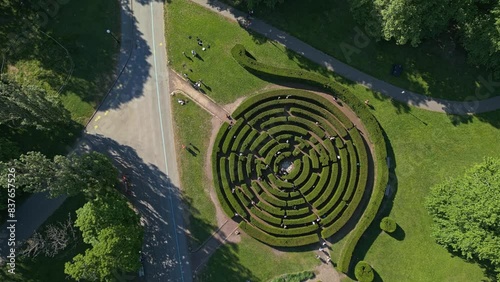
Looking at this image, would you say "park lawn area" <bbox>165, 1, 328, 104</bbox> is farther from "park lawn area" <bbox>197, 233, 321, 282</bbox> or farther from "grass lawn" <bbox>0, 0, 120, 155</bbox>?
"park lawn area" <bbox>197, 233, 321, 282</bbox>

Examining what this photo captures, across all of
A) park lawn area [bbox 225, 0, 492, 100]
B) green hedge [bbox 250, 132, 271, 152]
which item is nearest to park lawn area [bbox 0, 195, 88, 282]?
green hedge [bbox 250, 132, 271, 152]

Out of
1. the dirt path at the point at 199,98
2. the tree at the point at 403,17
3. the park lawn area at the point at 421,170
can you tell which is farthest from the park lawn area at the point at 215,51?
the park lawn area at the point at 421,170

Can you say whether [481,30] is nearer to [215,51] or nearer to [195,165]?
[215,51]

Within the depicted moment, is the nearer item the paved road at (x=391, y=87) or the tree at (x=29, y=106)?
the tree at (x=29, y=106)

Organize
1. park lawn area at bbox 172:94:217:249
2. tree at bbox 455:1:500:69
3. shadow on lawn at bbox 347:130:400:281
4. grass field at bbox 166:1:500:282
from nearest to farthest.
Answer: tree at bbox 455:1:500:69 → grass field at bbox 166:1:500:282 → shadow on lawn at bbox 347:130:400:281 → park lawn area at bbox 172:94:217:249

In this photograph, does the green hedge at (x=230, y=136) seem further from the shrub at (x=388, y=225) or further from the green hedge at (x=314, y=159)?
the shrub at (x=388, y=225)

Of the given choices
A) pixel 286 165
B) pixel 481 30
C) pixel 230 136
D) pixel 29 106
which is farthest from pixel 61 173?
pixel 481 30

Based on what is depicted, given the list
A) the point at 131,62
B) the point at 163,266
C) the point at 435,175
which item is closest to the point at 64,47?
the point at 131,62

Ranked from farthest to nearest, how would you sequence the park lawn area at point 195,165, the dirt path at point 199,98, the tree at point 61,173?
the dirt path at point 199,98 → the park lawn area at point 195,165 → the tree at point 61,173
